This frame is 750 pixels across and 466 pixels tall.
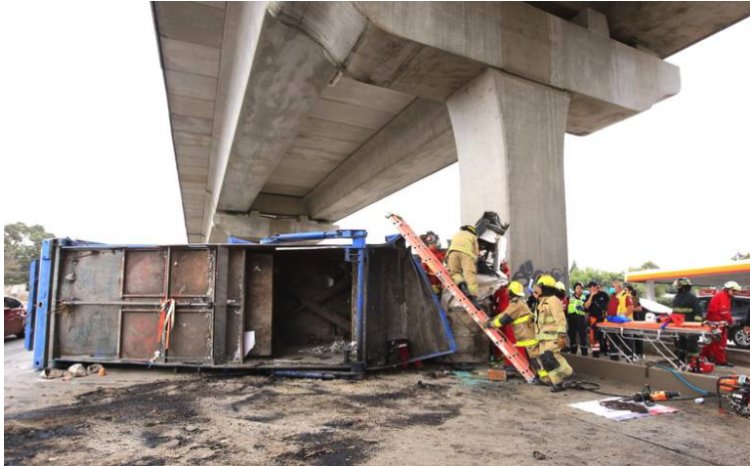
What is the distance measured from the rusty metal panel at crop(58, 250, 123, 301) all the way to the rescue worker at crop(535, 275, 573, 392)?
6204 mm

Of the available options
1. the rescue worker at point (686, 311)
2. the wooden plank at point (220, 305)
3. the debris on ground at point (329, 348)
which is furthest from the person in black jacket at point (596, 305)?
the wooden plank at point (220, 305)

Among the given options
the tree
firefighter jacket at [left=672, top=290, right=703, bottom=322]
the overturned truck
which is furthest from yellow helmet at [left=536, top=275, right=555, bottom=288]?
the tree

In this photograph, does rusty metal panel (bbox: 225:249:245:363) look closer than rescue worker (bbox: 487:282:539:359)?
No

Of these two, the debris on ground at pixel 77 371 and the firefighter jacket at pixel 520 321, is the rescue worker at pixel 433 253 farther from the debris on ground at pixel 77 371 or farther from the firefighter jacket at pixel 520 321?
the debris on ground at pixel 77 371

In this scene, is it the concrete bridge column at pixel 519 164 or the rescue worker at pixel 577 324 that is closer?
the concrete bridge column at pixel 519 164

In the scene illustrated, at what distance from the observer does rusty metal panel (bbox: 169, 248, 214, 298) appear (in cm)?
690

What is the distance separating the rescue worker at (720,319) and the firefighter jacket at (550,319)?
3.76 metres

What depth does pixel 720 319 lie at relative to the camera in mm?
8312

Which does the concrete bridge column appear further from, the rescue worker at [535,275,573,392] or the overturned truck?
the overturned truck

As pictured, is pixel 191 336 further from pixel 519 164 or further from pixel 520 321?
pixel 519 164

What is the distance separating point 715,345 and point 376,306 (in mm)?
6093

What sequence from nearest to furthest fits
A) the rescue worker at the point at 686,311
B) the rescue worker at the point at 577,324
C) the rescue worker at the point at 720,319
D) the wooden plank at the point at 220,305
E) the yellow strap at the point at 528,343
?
the yellow strap at the point at 528,343
the wooden plank at the point at 220,305
the rescue worker at the point at 686,311
the rescue worker at the point at 720,319
the rescue worker at the point at 577,324

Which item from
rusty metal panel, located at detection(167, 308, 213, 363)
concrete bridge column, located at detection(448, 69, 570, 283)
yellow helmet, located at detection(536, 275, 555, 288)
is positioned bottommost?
rusty metal panel, located at detection(167, 308, 213, 363)

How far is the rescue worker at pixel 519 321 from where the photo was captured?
6113 mm
